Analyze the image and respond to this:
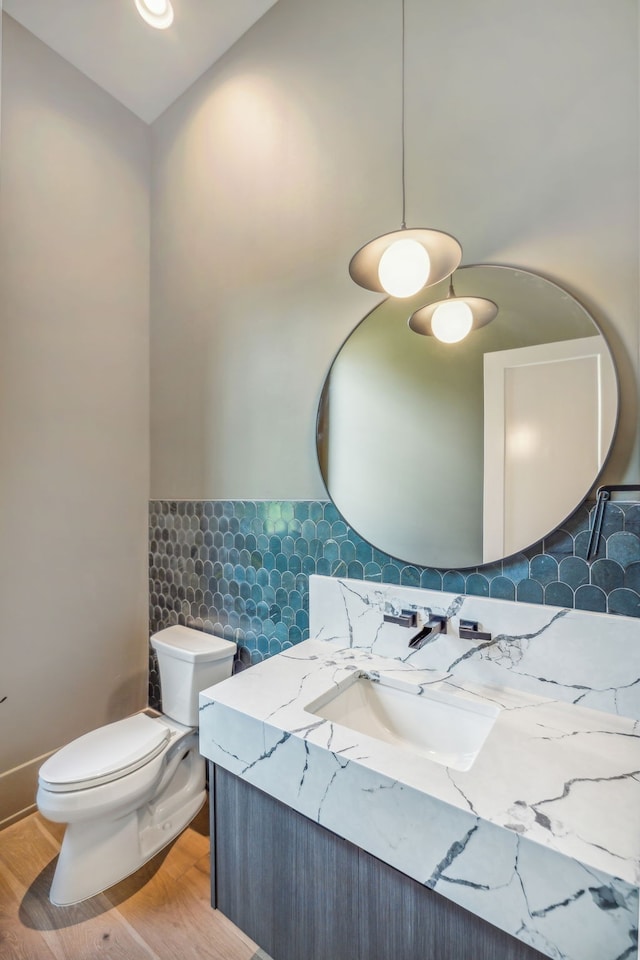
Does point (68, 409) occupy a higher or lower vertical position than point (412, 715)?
higher

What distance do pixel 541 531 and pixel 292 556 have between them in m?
0.86

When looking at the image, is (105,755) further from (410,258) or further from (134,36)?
(134,36)

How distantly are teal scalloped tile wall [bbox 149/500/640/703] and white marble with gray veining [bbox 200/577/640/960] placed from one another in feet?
0.20

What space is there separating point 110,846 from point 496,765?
4.44ft

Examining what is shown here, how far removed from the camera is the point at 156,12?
163 centimetres

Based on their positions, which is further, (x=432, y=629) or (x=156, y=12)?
(x=156, y=12)

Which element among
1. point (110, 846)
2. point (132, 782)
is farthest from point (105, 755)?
point (110, 846)

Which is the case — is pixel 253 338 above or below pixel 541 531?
above

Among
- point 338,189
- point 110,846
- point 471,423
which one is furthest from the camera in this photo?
point 338,189

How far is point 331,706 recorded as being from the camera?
3.73 ft

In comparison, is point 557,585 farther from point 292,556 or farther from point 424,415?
point 292,556

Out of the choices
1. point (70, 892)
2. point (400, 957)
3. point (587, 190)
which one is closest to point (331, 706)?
point (400, 957)

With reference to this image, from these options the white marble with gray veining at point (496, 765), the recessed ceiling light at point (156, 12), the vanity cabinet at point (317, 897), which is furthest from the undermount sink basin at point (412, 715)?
the recessed ceiling light at point (156, 12)

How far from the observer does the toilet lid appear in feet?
4.32
